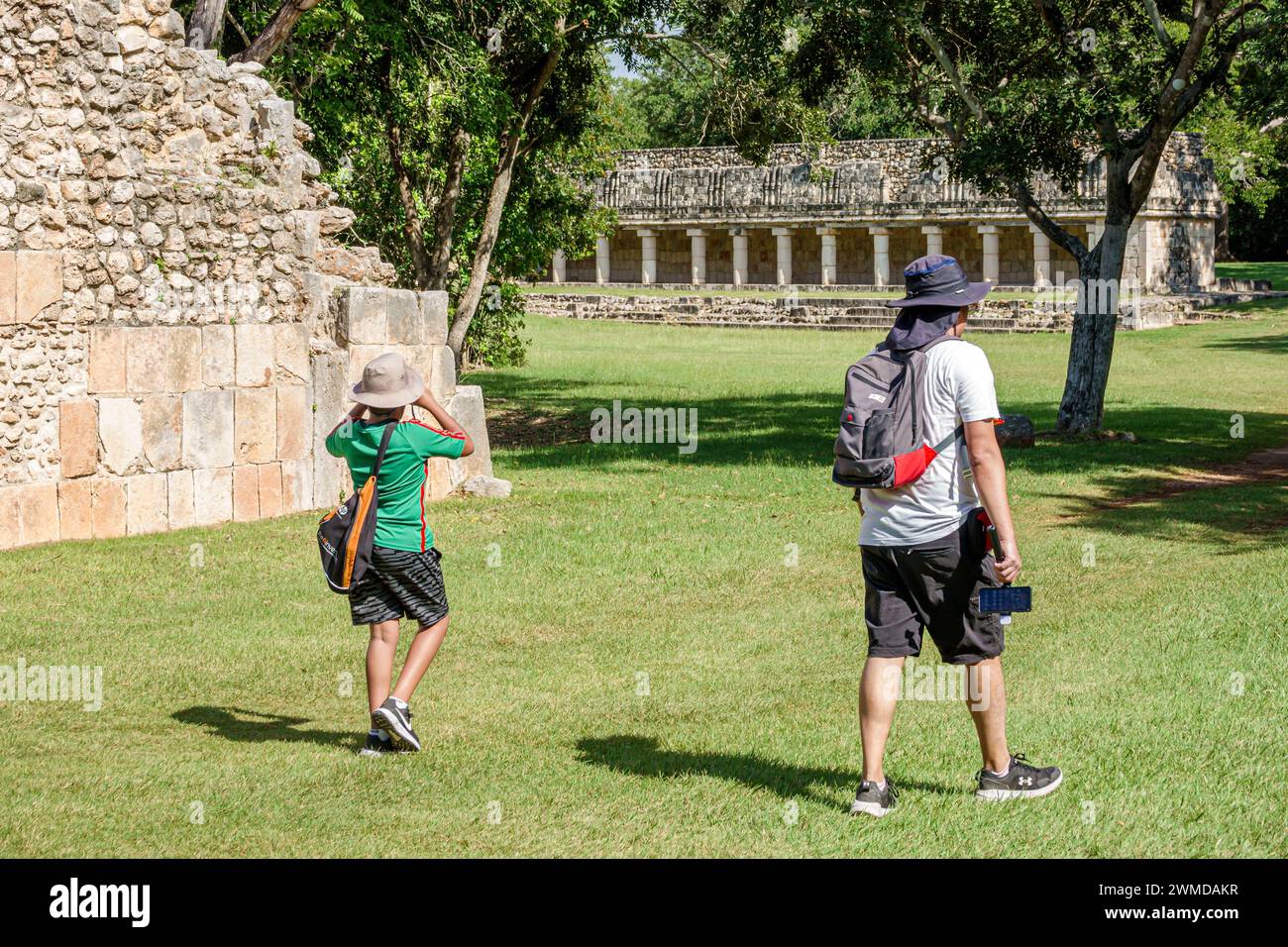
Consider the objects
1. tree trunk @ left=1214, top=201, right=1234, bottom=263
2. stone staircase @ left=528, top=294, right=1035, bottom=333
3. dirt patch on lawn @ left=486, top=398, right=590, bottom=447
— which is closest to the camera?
dirt patch on lawn @ left=486, top=398, right=590, bottom=447

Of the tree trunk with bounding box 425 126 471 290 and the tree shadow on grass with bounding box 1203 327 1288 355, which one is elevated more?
the tree trunk with bounding box 425 126 471 290

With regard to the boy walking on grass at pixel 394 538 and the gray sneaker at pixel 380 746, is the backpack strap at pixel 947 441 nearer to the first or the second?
the boy walking on grass at pixel 394 538

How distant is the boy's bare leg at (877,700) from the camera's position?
5488 mm

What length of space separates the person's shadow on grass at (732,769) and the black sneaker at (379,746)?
0.81m

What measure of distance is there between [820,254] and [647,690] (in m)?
43.0

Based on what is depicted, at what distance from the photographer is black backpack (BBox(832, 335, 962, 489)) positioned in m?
5.34

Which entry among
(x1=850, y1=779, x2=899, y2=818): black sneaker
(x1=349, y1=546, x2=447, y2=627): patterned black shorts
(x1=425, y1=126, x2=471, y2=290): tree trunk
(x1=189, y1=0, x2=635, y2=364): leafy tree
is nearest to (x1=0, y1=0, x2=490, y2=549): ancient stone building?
(x1=189, y1=0, x2=635, y2=364): leafy tree

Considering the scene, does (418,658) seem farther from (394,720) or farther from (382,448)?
(382,448)

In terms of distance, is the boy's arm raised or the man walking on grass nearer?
the man walking on grass

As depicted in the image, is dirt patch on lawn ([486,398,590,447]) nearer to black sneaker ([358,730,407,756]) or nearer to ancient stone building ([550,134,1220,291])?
black sneaker ([358,730,407,756])

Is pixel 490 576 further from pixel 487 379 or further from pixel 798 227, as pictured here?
pixel 798 227

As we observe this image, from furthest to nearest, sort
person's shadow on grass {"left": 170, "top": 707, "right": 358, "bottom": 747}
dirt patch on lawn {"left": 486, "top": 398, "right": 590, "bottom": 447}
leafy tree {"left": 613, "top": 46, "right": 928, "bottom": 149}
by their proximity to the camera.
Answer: leafy tree {"left": 613, "top": 46, "right": 928, "bottom": 149} → dirt patch on lawn {"left": 486, "top": 398, "right": 590, "bottom": 447} → person's shadow on grass {"left": 170, "top": 707, "right": 358, "bottom": 747}

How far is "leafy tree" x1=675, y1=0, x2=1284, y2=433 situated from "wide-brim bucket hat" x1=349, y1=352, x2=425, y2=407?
1372 cm

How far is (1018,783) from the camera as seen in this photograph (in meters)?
5.74
